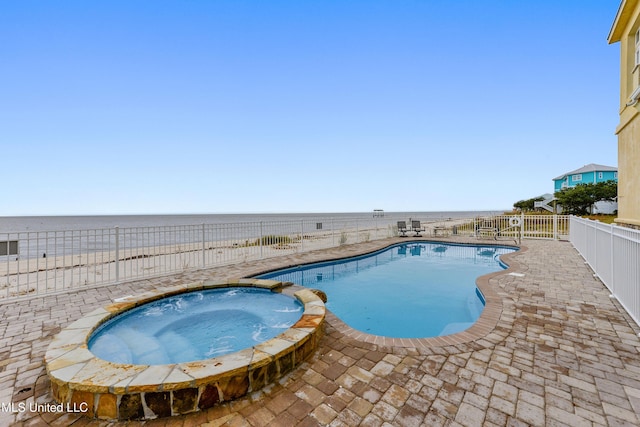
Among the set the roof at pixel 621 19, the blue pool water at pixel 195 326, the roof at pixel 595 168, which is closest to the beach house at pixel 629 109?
the roof at pixel 621 19

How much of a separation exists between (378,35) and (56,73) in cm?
1328

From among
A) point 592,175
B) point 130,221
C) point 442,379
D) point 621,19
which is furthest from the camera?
point 130,221

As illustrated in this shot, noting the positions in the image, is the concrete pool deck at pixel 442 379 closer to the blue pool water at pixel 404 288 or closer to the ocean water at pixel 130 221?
the blue pool water at pixel 404 288

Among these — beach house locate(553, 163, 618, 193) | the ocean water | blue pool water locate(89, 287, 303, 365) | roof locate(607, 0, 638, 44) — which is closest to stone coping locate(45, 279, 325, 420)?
blue pool water locate(89, 287, 303, 365)

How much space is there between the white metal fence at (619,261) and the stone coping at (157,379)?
4477 mm

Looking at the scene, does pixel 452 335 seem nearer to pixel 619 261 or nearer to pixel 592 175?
pixel 619 261

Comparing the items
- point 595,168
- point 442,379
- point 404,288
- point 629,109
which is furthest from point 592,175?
point 442,379

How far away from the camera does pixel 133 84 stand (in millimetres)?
13664

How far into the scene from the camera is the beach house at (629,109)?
652 cm

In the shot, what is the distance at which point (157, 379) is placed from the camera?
2.09 metres

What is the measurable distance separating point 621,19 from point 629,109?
2.77 metres

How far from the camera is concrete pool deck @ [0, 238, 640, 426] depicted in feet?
6.49

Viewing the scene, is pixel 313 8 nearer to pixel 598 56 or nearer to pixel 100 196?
pixel 598 56

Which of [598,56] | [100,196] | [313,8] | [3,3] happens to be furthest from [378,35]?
[100,196]
